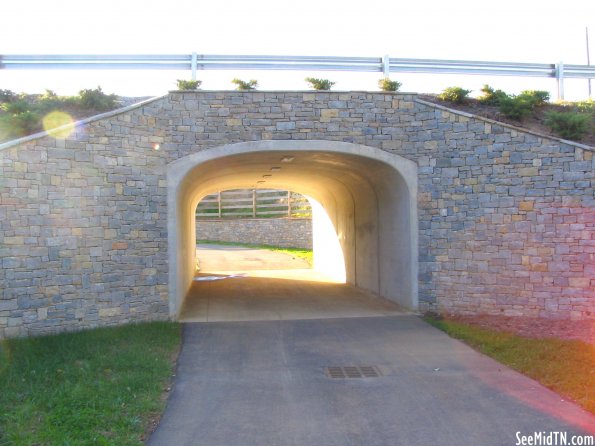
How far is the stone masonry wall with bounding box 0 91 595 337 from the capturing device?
8.48 metres

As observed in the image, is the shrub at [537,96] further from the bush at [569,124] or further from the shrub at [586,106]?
the bush at [569,124]

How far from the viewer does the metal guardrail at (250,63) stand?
11273 mm

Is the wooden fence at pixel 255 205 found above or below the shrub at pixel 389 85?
below

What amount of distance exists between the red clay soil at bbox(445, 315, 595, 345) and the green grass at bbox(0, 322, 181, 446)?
17.2 ft

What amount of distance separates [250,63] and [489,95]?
5.57 metres

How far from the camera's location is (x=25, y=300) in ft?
27.1

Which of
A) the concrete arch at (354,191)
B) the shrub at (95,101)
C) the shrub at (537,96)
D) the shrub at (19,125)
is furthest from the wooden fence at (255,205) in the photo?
the shrub at (19,125)

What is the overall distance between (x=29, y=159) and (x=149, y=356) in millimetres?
3841

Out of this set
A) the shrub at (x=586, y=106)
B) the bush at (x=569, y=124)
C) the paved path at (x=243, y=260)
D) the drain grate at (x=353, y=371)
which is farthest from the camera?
the paved path at (x=243, y=260)

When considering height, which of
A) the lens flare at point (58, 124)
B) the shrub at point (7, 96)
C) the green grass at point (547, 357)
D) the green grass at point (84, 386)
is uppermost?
the shrub at point (7, 96)

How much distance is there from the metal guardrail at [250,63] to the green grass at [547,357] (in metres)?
6.13

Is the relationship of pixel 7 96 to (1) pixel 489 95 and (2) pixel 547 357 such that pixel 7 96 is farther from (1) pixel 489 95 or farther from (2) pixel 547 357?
(2) pixel 547 357

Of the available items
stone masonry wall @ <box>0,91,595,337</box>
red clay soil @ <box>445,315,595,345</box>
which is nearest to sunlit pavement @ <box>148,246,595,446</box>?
red clay soil @ <box>445,315,595,345</box>

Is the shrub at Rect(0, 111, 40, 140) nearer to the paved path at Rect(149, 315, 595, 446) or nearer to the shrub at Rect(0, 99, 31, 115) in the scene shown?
the shrub at Rect(0, 99, 31, 115)
